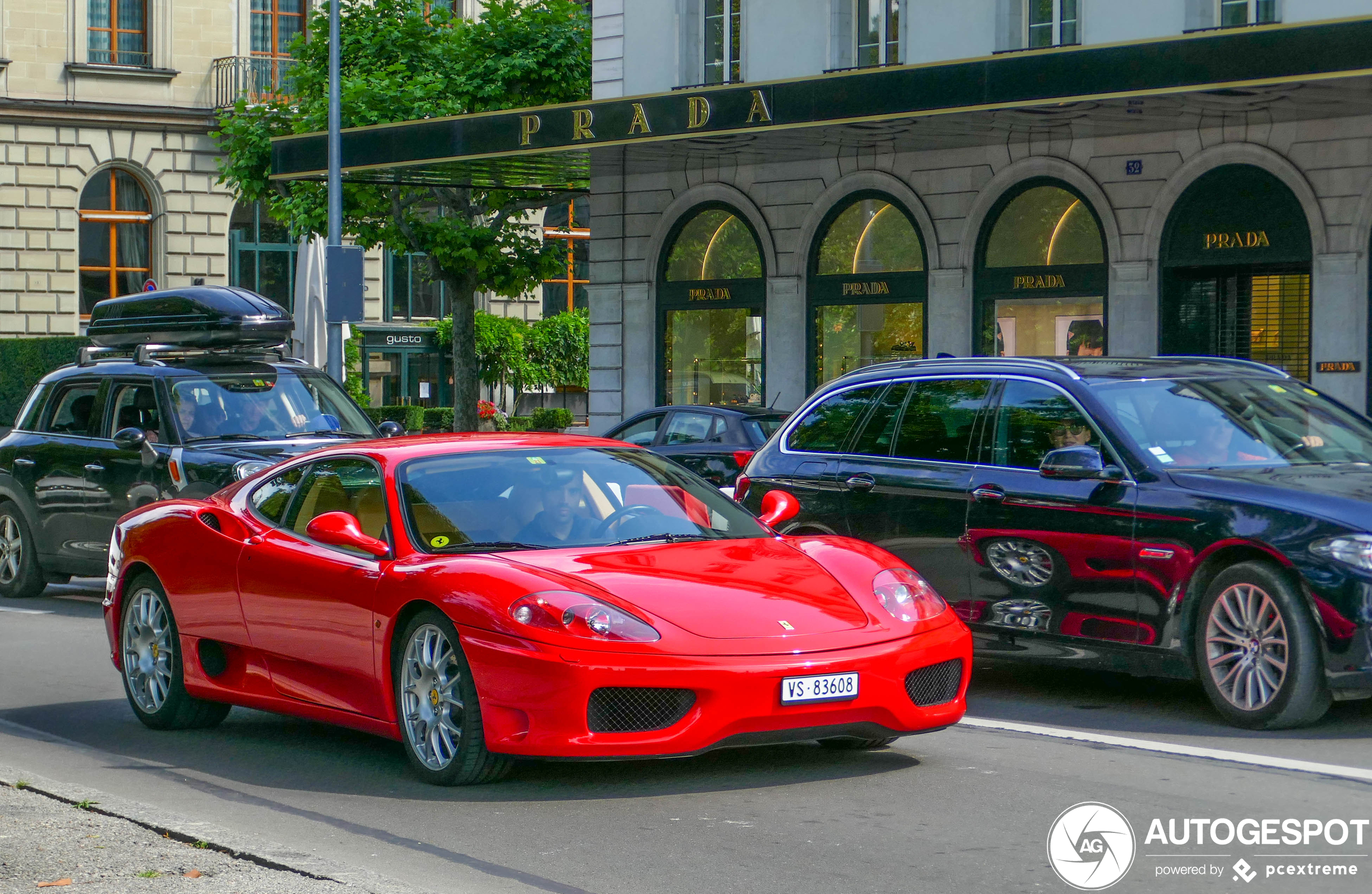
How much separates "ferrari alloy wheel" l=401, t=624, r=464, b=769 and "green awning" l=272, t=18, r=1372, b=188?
12.5 meters

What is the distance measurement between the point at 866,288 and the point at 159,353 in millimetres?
11851

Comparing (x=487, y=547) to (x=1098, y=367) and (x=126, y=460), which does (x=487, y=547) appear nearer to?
(x=1098, y=367)

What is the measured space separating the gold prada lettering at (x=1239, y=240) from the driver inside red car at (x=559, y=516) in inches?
572

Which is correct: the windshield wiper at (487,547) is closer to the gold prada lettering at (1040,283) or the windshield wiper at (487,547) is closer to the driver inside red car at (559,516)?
the driver inside red car at (559,516)

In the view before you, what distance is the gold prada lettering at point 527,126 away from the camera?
22906mm

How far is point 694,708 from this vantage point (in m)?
6.36

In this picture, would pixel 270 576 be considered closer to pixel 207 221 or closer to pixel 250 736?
pixel 250 736

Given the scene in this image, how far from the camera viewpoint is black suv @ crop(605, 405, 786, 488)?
690 inches

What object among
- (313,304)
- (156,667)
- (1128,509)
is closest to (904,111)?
(313,304)

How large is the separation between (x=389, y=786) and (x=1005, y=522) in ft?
11.2

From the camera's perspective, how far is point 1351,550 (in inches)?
296

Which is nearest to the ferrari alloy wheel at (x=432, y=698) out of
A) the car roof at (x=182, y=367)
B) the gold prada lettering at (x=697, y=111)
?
the car roof at (x=182, y=367)

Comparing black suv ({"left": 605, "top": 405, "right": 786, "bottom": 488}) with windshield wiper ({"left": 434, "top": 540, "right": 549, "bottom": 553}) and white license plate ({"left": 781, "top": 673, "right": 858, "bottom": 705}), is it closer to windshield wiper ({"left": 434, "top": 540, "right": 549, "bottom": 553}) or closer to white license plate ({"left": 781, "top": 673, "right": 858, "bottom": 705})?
windshield wiper ({"left": 434, "top": 540, "right": 549, "bottom": 553})

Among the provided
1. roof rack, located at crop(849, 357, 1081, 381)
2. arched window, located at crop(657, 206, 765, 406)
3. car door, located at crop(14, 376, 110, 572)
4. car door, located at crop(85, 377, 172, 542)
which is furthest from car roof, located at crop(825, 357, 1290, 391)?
arched window, located at crop(657, 206, 765, 406)
